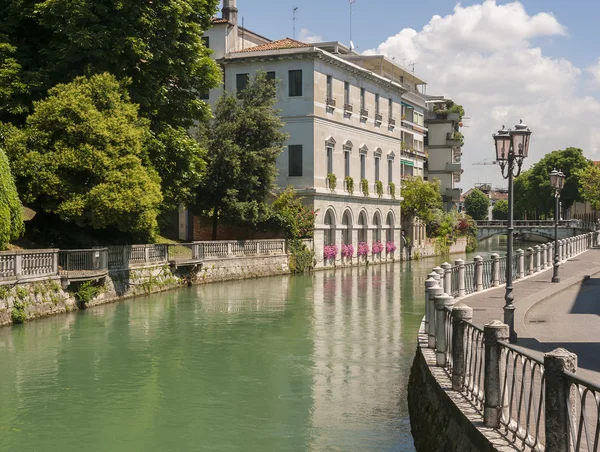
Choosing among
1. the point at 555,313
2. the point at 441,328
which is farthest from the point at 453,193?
the point at 441,328

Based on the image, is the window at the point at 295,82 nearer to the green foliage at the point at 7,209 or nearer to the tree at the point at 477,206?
the green foliage at the point at 7,209

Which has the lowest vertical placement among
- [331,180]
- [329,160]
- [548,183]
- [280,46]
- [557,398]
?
[557,398]

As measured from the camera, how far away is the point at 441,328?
11.9 meters

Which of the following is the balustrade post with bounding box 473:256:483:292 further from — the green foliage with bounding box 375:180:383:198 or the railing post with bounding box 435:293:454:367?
the green foliage with bounding box 375:180:383:198

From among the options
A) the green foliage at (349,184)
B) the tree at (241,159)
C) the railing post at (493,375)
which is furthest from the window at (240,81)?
the railing post at (493,375)

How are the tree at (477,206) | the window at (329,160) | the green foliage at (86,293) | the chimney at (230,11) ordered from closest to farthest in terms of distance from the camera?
the green foliage at (86,293) < the window at (329,160) < the chimney at (230,11) < the tree at (477,206)

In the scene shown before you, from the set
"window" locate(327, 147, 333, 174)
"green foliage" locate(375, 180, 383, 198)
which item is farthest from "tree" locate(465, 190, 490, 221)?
"window" locate(327, 147, 333, 174)

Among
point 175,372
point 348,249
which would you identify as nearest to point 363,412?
point 175,372

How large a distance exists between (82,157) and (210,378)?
45.9ft

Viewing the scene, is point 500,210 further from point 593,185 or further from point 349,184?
point 349,184

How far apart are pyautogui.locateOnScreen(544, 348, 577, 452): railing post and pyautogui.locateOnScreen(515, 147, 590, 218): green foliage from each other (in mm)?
97681

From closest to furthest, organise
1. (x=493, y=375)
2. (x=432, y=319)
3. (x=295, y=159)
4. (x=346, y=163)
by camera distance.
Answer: (x=493, y=375), (x=432, y=319), (x=295, y=159), (x=346, y=163)

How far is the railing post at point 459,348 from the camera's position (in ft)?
32.9

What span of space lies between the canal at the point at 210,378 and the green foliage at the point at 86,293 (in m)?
0.42
